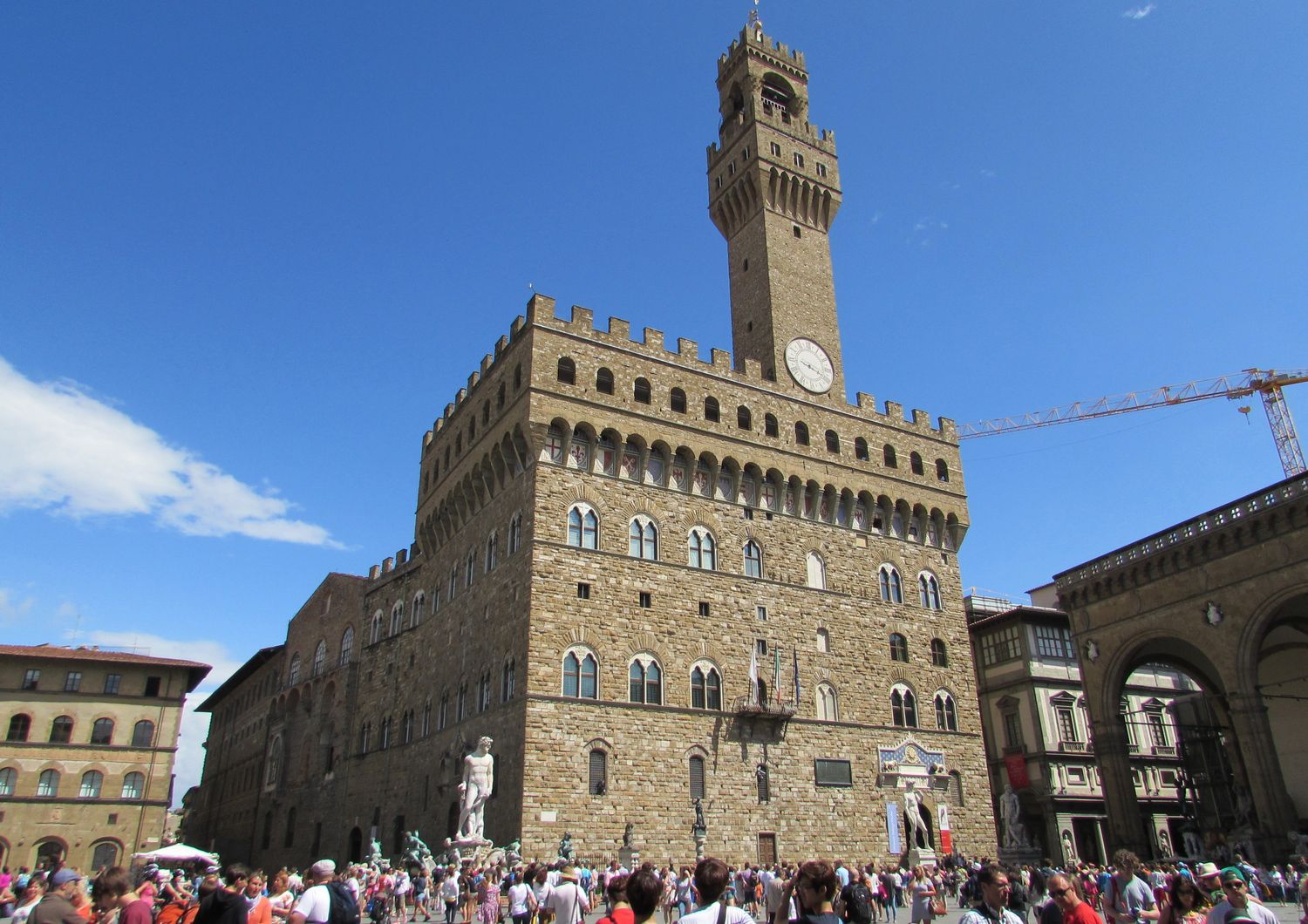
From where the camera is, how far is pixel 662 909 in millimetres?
22453

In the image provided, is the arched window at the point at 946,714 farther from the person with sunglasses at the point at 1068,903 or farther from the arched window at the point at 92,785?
the arched window at the point at 92,785

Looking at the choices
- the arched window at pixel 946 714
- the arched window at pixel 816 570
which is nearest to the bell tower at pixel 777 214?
the arched window at pixel 816 570

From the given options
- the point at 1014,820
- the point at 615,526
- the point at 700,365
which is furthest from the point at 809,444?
the point at 1014,820

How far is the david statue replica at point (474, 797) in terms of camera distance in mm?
24969

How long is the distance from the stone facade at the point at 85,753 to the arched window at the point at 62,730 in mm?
41

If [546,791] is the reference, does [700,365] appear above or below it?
above

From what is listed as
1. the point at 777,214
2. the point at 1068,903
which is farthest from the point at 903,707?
the point at 1068,903

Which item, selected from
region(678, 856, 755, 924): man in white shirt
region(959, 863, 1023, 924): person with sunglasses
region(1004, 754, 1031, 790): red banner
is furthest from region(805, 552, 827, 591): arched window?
region(678, 856, 755, 924): man in white shirt

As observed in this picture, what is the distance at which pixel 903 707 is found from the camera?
1340 inches

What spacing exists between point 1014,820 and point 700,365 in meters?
19.9

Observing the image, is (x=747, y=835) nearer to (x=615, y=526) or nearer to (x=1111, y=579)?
(x=615, y=526)

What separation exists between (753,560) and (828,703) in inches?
215

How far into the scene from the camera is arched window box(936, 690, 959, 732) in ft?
114

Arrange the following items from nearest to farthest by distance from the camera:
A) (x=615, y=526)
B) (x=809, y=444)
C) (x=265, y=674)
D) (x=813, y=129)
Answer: (x=615, y=526), (x=809, y=444), (x=813, y=129), (x=265, y=674)
